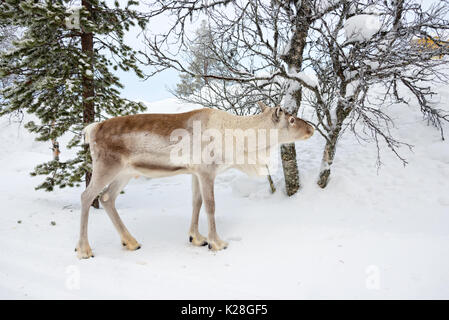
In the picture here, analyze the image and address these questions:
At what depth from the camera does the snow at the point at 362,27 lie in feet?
14.6

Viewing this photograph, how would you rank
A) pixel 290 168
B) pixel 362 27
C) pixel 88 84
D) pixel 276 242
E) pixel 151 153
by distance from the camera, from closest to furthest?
pixel 151 153, pixel 276 242, pixel 362 27, pixel 290 168, pixel 88 84

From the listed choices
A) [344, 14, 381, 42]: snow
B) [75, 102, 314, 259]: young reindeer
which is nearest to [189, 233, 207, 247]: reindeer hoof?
[75, 102, 314, 259]: young reindeer

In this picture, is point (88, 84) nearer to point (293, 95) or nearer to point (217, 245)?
point (293, 95)

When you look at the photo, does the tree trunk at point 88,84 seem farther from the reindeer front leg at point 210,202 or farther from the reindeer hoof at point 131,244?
the reindeer front leg at point 210,202

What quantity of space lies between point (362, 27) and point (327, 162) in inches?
94.6

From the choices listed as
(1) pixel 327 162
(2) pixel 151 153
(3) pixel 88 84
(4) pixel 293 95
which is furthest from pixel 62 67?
(1) pixel 327 162

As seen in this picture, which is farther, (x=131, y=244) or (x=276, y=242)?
(x=276, y=242)

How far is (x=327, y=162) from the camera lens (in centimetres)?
544

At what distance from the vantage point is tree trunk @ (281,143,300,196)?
5.70 metres

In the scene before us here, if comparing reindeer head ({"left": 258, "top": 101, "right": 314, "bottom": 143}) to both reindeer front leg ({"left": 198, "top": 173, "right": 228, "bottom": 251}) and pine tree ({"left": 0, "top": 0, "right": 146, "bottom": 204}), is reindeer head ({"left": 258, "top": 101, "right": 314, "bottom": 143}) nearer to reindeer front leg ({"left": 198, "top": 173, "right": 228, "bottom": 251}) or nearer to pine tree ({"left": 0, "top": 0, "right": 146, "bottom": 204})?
reindeer front leg ({"left": 198, "top": 173, "right": 228, "bottom": 251})

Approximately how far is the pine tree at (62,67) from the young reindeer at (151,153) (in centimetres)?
229

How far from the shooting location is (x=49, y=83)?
5074 mm

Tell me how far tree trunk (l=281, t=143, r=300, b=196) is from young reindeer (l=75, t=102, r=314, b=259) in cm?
189

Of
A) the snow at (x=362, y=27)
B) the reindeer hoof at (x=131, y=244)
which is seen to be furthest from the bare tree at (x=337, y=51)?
the reindeer hoof at (x=131, y=244)
